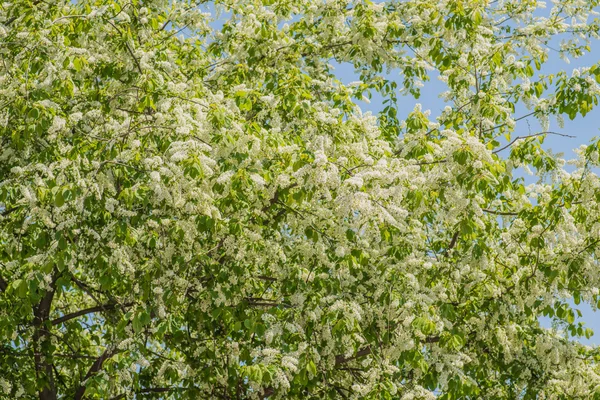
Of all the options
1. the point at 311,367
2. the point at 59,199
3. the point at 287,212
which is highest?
the point at 287,212

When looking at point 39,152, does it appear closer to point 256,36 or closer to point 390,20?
point 256,36

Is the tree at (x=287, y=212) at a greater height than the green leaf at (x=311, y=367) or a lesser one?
greater

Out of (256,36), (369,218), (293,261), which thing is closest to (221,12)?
(256,36)

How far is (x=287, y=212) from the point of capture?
834cm

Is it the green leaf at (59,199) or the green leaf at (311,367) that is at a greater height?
the green leaf at (59,199)

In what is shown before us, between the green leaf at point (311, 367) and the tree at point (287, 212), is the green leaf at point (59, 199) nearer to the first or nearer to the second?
the tree at point (287, 212)

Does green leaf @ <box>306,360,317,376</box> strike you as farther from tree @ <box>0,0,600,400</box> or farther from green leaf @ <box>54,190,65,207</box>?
green leaf @ <box>54,190,65,207</box>

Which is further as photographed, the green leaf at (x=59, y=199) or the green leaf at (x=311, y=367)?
the green leaf at (x=311, y=367)

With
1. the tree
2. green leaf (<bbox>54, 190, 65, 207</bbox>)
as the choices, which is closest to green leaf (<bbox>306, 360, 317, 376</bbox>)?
the tree

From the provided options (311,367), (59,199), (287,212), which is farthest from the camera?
(287,212)

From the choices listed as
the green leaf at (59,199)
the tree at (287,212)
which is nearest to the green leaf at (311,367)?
the tree at (287,212)

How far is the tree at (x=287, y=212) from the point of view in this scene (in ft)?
23.7

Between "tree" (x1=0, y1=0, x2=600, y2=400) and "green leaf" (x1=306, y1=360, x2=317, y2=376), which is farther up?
"tree" (x1=0, y1=0, x2=600, y2=400)

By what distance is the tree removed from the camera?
7.23 metres
